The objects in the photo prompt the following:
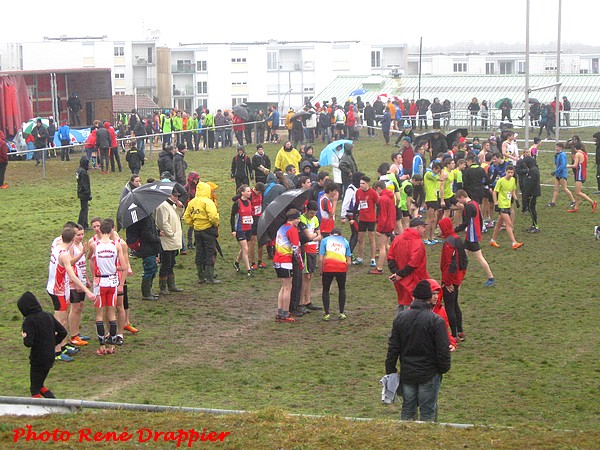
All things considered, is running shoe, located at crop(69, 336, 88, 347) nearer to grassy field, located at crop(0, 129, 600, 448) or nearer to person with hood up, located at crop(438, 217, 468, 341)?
grassy field, located at crop(0, 129, 600, 448)

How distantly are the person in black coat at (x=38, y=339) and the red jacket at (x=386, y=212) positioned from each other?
8824mm

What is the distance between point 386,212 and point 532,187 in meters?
5.62

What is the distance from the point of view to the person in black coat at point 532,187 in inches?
888

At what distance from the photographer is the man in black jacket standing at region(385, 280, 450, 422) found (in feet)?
30.0

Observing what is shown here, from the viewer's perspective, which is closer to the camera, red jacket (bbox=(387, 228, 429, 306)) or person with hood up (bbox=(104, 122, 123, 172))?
red jacket (bbox=(387, 228, 429, 306))

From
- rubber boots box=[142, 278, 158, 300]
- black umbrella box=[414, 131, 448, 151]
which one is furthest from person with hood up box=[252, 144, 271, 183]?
rubber boots box=[142, 278, 158, 300]

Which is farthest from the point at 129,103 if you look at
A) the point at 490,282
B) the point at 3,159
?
the point at 490,282

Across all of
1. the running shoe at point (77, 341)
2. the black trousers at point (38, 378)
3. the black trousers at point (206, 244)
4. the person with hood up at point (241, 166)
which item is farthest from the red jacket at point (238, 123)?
the black trousers at point (38, 378)

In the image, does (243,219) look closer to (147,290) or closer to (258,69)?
(147,290)

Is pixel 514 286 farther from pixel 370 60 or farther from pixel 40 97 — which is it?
pixel 370 60

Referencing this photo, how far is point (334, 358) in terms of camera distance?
43.7 ft

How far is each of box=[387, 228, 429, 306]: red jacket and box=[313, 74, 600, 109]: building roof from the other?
40.5 m

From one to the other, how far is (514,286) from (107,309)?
304 inches

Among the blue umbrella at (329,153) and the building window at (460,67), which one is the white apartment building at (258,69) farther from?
the blue umbrella at (329,153)
